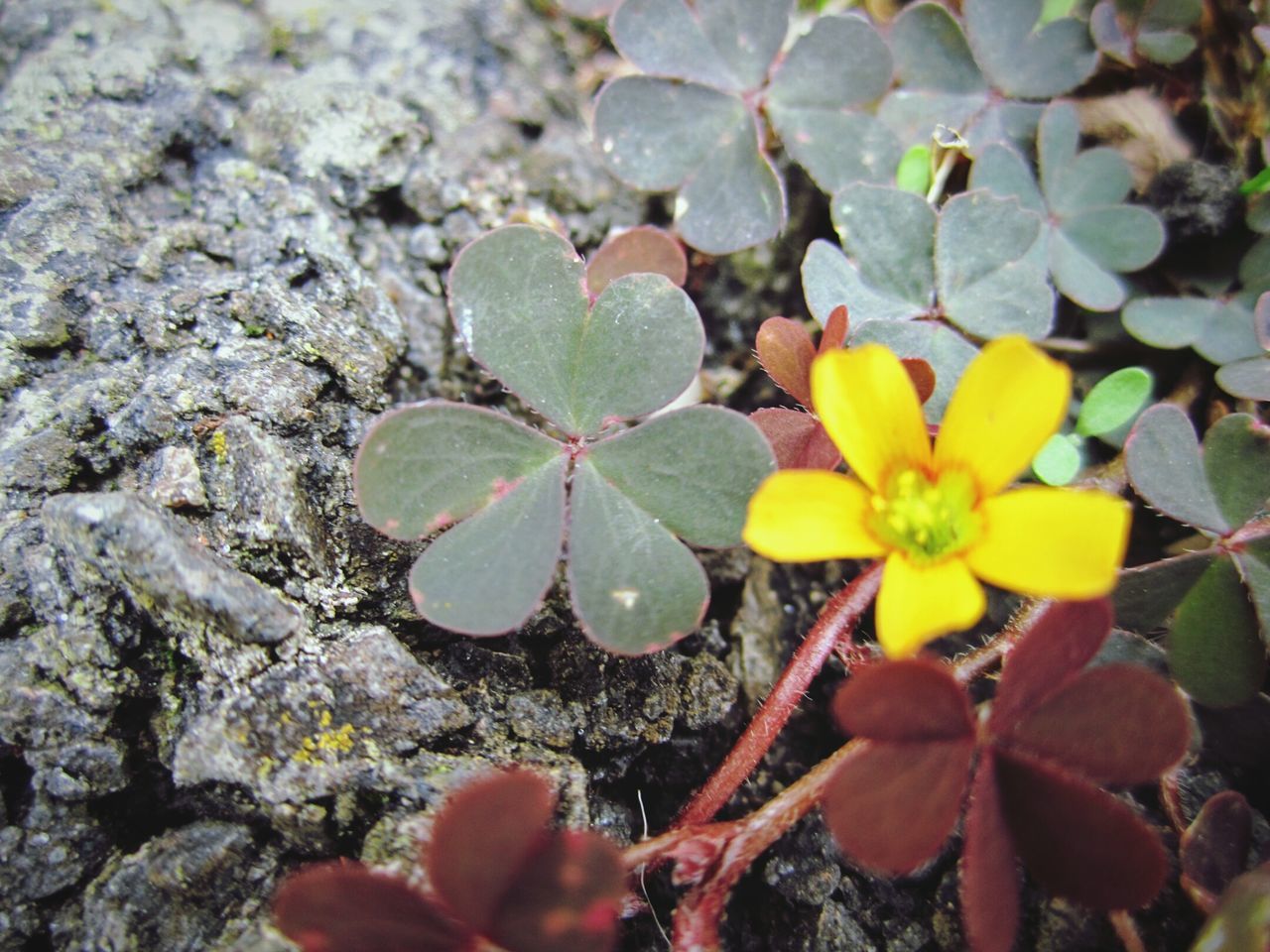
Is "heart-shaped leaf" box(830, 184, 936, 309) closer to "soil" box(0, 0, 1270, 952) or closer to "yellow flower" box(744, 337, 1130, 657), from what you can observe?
"soil" box(0, 0, 1270, 952)

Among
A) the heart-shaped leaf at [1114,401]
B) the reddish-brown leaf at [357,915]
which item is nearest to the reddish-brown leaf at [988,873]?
the reddish-brown leaf at [357,915]

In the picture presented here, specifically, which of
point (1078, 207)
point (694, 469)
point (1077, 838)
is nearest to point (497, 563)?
point (694, 469)

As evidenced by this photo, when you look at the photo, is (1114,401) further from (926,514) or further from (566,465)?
(566,465)

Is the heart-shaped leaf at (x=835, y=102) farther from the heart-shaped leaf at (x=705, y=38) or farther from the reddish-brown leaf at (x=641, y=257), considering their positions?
the reddish-brown leaf at (x=641, y=257)

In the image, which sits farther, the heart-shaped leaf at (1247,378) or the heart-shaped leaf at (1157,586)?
the heart-shaped leaf at (1247,378)

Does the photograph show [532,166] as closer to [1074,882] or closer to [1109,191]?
[1109,191]
